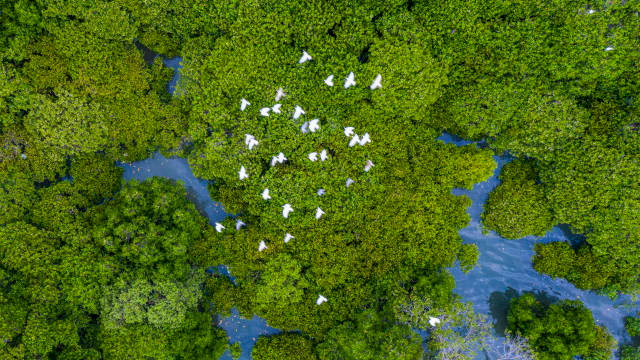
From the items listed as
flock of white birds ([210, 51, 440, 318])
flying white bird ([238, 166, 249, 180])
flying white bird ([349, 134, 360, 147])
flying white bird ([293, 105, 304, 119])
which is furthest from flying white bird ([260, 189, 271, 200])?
flying white bird ([349, 134, 360, 147])

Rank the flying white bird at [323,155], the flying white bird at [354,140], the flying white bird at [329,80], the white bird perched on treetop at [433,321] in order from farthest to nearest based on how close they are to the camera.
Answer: the flying white bird at [354,140] → the flying white bird at [323,155] → the flying white bird at [329,80] → the white bird perched on treetop at [433,321]

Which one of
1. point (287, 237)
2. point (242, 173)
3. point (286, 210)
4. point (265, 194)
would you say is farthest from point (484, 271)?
point (242, 173)

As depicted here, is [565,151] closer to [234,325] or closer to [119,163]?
[234,325]

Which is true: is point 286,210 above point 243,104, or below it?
below

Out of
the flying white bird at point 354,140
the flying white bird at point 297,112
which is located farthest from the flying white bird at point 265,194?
the flying white bird at point 354,140

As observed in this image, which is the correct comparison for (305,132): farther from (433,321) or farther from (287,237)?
(433,321)

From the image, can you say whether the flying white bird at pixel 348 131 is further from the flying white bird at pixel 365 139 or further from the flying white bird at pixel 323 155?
the flying white bird at pixel 323 155
